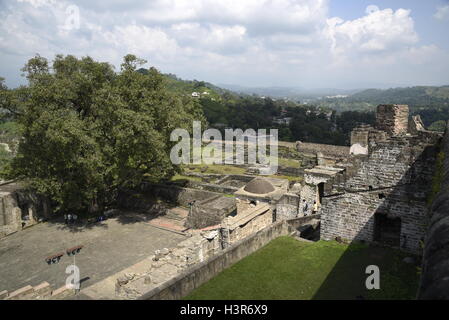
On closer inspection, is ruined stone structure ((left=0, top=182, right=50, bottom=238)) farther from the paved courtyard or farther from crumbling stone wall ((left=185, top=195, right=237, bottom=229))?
crumbling stone wall ((left=185, top=195, right=237, bottom=229))

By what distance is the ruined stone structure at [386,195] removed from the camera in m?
10.0

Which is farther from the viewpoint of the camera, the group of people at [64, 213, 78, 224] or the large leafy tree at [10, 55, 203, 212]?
the group of people at [64, 213, 78, 224]

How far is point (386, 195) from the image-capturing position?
10.6 metres

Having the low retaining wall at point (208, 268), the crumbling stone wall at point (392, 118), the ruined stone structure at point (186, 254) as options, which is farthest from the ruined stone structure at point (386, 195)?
the crumbling stone wall at point (392, 118)

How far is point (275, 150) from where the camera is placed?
45.6 metres

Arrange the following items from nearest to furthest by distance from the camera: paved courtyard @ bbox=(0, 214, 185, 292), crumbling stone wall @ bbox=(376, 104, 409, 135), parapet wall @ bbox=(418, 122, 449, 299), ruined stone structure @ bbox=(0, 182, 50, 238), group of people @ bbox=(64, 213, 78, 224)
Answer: parapet wall @ bbox=(418, 122, 449, 299), paved courtyard @ bbox=(0, 214, 185, 292), crumbling stone wall @ bbox=(376, 104, 409, 135), ruined stone structure @ bbox=(0, 182, 50, 238), group of people @ bbox=(64, 213, 78, 224)

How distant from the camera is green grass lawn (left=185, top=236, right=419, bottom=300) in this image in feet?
28.3

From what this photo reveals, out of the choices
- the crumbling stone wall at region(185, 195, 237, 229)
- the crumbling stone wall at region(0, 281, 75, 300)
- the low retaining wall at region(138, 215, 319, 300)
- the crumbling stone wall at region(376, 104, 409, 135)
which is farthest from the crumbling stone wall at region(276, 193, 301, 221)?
the crumbling stone wall at region(0, 281, 75, 300)

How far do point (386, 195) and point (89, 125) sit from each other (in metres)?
15.8

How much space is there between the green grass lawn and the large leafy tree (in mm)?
10592

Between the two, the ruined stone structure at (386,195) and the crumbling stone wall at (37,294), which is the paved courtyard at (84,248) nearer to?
the crumbling stone wall at (37,294)

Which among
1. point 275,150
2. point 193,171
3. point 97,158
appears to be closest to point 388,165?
point 97,158

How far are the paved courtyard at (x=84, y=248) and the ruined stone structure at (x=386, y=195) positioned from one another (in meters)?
9.56

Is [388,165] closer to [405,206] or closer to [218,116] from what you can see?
[405,206]
